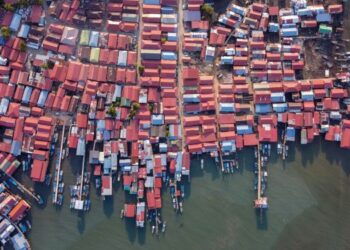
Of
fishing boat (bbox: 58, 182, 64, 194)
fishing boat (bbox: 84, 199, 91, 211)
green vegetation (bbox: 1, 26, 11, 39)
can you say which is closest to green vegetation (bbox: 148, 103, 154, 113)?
fishing boat (bbox: 84, 199, 91, 211)

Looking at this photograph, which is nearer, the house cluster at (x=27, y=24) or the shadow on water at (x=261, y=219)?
the house cluster at (x=27, y=24)

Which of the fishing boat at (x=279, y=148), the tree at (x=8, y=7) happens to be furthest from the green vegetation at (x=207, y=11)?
the tree at (x=8, y=7)

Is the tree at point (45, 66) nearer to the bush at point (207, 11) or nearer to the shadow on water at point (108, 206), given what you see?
the shadow on water at point (108, 206)

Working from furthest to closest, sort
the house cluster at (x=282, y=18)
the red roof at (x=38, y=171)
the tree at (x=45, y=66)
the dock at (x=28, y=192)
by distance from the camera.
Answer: the house cluster at (x=282, y=18)
the dock at (x=28, y=192)
the tree at (x=45, y=66)
the red roof at (x=38, y=171)

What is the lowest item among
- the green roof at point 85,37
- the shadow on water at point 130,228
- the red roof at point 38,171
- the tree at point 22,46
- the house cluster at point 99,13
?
the shadow on water at point 130,228

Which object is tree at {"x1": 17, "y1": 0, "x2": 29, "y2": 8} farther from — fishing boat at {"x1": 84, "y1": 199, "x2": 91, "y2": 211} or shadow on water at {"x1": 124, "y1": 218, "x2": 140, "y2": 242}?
shadow on water at {"x1": 124, "y1": 218, "x2": 140, "y2": 242}

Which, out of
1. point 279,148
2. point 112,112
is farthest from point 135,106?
point 279,148
